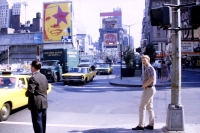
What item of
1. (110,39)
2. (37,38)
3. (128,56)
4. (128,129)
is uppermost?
(110,39)

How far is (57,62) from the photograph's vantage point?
21.5 meters

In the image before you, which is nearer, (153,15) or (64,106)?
(153,15)

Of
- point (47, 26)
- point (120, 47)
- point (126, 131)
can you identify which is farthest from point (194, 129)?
point (47, 26)

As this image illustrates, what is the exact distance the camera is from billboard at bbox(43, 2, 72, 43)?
5527cm

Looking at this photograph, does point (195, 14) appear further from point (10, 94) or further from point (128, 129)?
point (10, 94)

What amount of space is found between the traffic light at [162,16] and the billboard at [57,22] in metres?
51.4

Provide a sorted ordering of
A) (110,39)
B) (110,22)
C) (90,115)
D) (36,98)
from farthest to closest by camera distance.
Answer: (110,22) < (110,39) < (90,115) < (36,98)

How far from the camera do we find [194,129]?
5.80 m

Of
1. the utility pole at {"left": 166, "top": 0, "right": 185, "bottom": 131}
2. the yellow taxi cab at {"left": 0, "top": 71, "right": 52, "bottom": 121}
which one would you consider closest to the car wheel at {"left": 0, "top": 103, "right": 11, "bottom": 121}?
the yellow taxi cab at {"left": 0, "top": 71, "right": 52, "bottom": 121}

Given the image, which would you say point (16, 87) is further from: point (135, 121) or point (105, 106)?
point (135, 121)

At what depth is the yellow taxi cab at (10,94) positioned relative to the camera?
725cm

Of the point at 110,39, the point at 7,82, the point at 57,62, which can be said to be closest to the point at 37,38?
the point at 57,62

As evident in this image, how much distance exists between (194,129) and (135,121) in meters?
1.83

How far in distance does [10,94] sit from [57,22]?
50020mm
